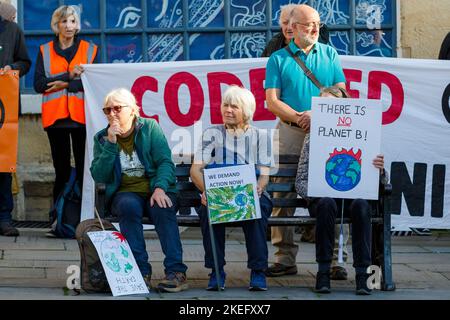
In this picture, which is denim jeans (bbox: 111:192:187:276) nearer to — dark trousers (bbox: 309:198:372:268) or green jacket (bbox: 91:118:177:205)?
green jacket (bbox: 91:118:177:205)

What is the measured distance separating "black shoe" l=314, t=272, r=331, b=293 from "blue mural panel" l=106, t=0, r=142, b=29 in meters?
4.83

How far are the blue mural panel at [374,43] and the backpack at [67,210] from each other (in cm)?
328

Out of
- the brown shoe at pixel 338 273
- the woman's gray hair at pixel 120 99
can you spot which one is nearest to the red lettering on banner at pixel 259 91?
the brown shoe at pixel 338 273

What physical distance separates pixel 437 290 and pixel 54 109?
4.05 metres

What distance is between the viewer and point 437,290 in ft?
25.5

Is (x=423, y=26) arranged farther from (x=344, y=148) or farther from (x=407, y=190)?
(x=344, y=148)

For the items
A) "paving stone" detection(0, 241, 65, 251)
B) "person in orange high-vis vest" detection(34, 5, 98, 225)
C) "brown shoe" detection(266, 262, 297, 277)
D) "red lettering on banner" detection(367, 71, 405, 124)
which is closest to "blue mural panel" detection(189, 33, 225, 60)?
"person in orange high-vis vest" detection(34, 5, 98, 225)

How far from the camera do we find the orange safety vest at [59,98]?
10258mm

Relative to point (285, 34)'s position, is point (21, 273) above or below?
below

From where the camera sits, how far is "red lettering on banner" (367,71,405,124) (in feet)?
33.7

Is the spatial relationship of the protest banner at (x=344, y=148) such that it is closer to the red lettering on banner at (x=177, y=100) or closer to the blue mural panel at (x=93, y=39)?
the red lettering on banner at (x=177, y=100)

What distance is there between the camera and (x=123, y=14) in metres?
11.6

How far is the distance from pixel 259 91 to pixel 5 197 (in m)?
2.44

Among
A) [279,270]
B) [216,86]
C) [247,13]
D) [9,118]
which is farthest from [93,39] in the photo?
A: [279,270]
